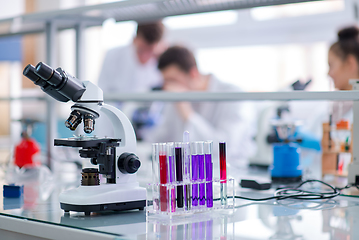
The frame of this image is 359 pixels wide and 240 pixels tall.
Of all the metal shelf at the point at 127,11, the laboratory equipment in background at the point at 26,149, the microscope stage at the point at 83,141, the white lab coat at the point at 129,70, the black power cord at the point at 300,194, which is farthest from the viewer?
the white lab coat at the point at 129,70

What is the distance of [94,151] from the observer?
0.98m

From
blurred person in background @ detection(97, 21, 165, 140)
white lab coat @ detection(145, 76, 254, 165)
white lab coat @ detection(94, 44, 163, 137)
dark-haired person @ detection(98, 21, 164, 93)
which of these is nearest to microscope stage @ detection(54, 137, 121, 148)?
white lab coat @ detection(145, 76, 254, 165)

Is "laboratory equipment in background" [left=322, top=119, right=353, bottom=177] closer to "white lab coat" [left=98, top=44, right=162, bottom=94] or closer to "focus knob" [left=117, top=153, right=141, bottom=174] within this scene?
"focus knob" [left=117, top=153, right=141, bottom=174]

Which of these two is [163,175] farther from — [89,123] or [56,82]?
[56,82]

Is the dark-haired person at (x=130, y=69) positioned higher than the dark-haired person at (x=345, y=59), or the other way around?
the dark-haired person at (x=130, y=69)

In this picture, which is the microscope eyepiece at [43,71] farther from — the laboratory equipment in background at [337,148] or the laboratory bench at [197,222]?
the laboratory equipment in background at [337,148]

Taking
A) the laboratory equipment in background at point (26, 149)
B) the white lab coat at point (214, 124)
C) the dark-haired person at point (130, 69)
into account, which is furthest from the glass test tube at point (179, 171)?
the dark-haired person at point (130, 69)

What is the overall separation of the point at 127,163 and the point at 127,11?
810mm

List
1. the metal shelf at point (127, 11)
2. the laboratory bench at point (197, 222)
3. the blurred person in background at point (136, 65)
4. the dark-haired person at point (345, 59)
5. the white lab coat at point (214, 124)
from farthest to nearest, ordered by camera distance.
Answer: the blurred person in background at point (136, 65) < the white lab coat at point (214, 124) < the dark-haired person at point (345, 59) < the metal shelf at point (127, 11) < the laboratory bench at point (197, 222)

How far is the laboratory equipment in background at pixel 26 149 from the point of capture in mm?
1631

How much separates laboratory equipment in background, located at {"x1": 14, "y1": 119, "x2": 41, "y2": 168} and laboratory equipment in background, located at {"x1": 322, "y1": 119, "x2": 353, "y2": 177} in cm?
113

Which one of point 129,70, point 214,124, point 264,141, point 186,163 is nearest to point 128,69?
point 129,70

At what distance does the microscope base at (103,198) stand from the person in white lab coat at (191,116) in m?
1.98

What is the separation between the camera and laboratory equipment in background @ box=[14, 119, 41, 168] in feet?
5.35
